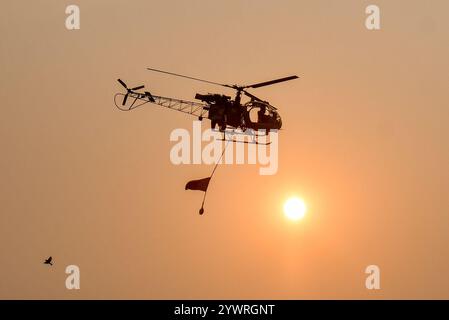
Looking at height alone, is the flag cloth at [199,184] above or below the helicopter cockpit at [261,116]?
below

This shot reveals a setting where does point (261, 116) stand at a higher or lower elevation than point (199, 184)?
higher

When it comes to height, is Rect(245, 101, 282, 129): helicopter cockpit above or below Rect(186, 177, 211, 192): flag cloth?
above

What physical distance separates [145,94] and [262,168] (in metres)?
41.7
